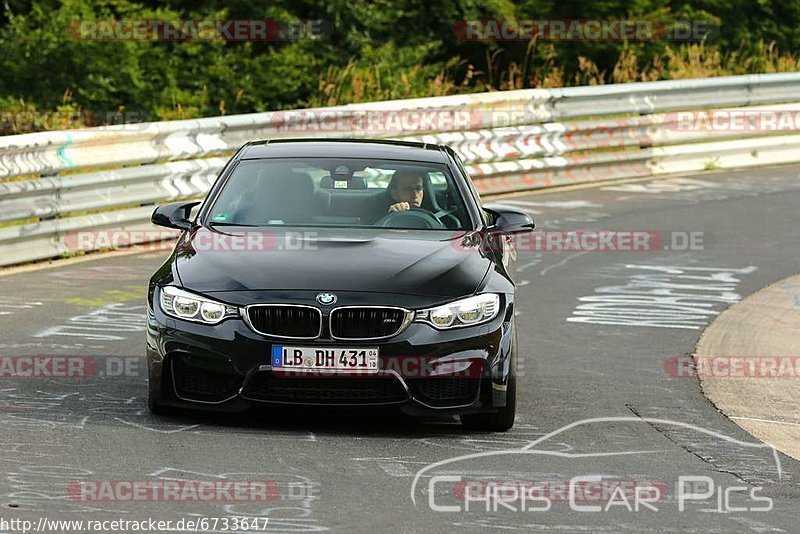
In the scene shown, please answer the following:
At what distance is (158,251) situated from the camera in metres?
15.2

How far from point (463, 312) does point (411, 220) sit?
132cm

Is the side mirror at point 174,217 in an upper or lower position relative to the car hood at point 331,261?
upper

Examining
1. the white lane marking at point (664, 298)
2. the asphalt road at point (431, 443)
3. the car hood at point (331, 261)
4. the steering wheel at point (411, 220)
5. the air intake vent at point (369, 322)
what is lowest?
the white lane marking at point (664, 298)

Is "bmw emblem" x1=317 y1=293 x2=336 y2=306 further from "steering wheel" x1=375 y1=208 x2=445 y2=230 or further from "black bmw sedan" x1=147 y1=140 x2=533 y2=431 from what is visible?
"steering wheel" x1=375 y1=208 x2=445 y2=230

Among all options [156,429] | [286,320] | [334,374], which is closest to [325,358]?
[334,374]

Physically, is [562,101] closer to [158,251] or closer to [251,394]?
[158,251]

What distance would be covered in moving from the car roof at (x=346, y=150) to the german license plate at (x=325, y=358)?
2071mm

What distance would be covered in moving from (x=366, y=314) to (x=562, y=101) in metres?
12.2

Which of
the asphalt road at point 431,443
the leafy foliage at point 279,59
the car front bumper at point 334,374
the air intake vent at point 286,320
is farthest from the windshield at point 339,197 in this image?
the leafy foliage at point 279,59

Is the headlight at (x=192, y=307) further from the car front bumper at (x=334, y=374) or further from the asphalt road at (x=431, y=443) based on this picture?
the asphalt road at (x=431, y=443)

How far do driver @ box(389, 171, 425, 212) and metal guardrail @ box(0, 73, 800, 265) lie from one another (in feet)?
17.3

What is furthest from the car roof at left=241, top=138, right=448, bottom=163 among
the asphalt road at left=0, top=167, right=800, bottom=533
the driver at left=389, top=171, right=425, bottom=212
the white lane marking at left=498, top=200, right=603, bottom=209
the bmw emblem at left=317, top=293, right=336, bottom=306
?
the white lane marking at left=498, top=200, right=603, bottom=209

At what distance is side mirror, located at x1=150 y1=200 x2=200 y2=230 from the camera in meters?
9.42

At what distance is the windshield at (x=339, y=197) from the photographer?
30.9 ft
